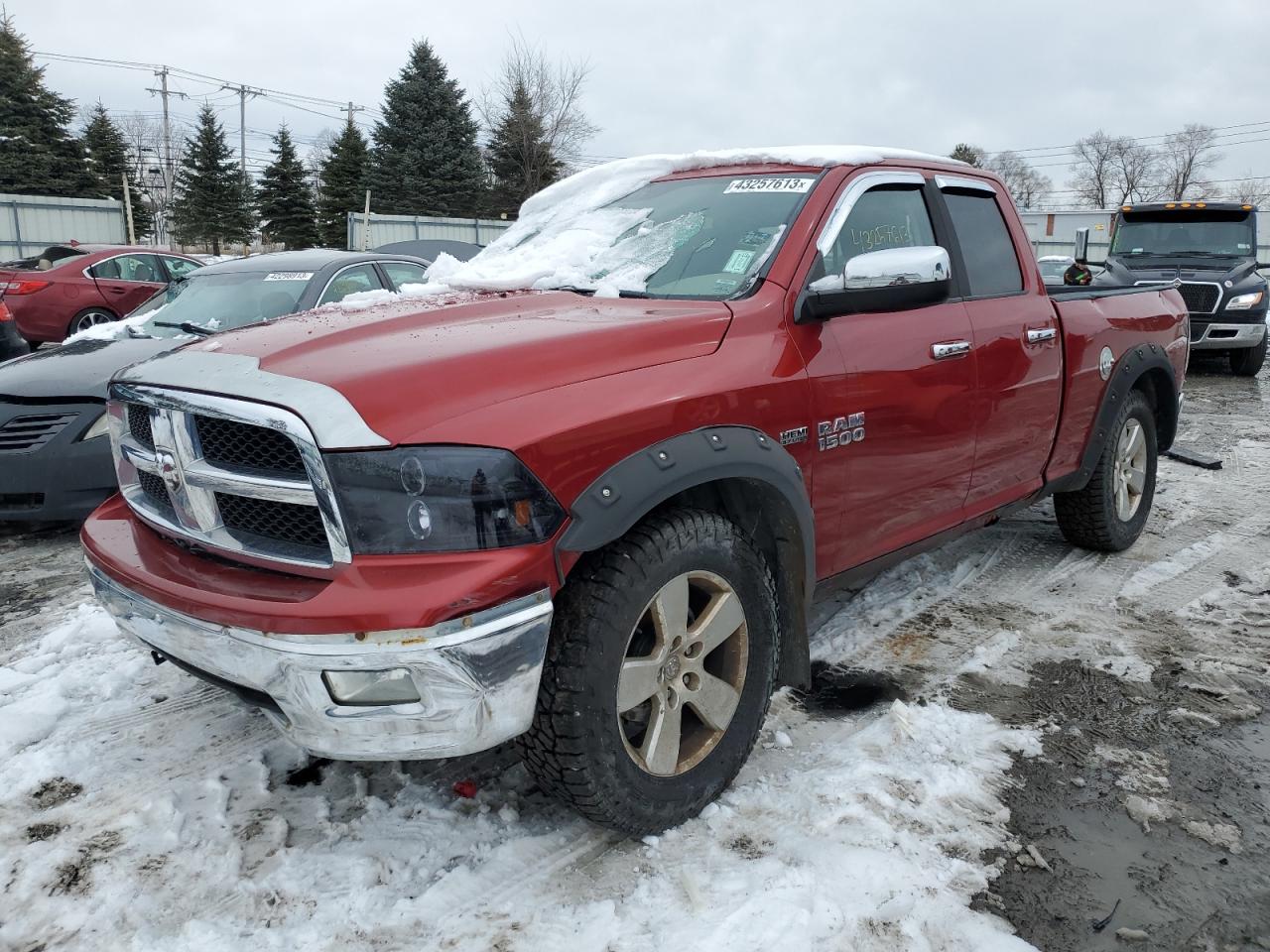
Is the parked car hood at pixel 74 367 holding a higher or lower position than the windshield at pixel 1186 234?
lower

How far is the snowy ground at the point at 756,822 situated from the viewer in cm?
215

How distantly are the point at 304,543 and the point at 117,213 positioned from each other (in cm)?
2944

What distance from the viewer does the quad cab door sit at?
2865mm

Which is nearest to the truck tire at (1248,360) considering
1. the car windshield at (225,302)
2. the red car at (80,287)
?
the car windshield at (225,302)

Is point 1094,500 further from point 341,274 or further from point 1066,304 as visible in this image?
point 341,274

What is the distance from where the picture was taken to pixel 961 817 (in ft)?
8.34

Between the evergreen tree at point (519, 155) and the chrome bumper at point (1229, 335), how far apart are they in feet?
97.0

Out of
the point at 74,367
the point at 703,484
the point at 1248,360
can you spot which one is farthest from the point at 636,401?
the point at 1248,360

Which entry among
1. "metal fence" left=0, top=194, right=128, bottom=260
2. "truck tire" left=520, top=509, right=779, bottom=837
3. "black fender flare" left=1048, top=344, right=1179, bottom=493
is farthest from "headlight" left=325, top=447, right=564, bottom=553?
"metal fence" left=0, top=194, right=128, bottom=260

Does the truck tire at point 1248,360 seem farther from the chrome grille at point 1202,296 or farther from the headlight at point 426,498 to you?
the headlight at point 426,498

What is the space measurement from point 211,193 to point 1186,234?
38.9 m

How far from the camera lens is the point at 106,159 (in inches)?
1542

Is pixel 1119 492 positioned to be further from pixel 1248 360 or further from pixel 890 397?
pixel 1248 360

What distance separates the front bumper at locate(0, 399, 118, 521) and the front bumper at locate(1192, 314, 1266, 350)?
495 inches
